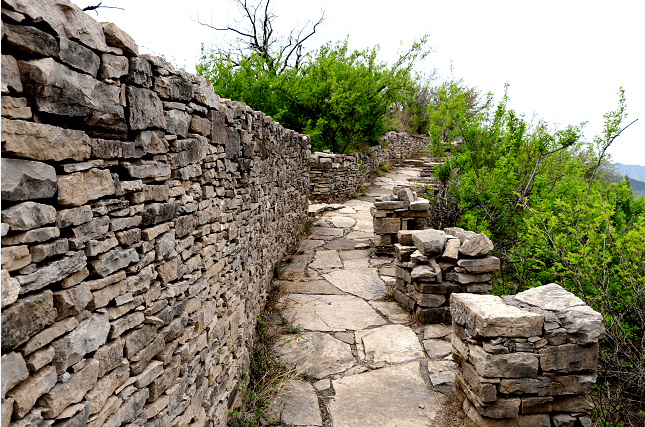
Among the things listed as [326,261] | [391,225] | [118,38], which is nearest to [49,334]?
[118,38]

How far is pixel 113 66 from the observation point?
169 cm

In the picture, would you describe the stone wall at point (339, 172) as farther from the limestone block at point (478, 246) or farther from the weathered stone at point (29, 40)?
the weathered stone at point (29, 40)

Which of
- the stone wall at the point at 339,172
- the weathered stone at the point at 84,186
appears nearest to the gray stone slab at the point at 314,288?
the weathered stone at the point at 84,186

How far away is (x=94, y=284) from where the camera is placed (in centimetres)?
162

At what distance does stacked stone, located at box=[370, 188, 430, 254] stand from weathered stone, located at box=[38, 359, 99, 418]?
703 centimetres

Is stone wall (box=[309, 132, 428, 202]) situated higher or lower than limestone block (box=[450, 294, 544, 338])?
higher

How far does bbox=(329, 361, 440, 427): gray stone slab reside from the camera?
11.6 feet

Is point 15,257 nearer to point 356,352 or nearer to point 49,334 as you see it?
point 49,334

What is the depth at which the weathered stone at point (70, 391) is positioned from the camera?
1.36 meters

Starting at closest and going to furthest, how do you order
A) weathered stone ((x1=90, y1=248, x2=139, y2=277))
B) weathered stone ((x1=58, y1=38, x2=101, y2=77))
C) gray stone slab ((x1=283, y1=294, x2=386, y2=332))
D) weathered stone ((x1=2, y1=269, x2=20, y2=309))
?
weathered stone ((x1=2, y1=269, x2=20, y2=309))
weathered stone ((x1=58, y1=38, x2=101, y2=77))
weathered stone ((x1=90, y1=248, x2=139, y2=277))
gray stone slab ((x1=283, y1=294, x2=386, y2=332))

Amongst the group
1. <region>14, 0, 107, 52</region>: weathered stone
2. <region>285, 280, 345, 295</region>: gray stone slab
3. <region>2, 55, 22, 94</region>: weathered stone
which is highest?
<region>14, 0, 107, 52</region>: weathered stone

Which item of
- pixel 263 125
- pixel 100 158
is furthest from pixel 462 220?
pixel 100 158

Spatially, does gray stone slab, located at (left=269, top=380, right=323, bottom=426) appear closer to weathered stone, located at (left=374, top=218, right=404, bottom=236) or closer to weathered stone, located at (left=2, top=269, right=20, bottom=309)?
weathered stone, located at (left=2, top=269, right=20, bottom=309)

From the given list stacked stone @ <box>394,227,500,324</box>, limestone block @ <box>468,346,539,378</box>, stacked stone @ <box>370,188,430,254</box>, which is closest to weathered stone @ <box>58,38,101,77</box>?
limestone block @ <box>468,346,539,378</box>
